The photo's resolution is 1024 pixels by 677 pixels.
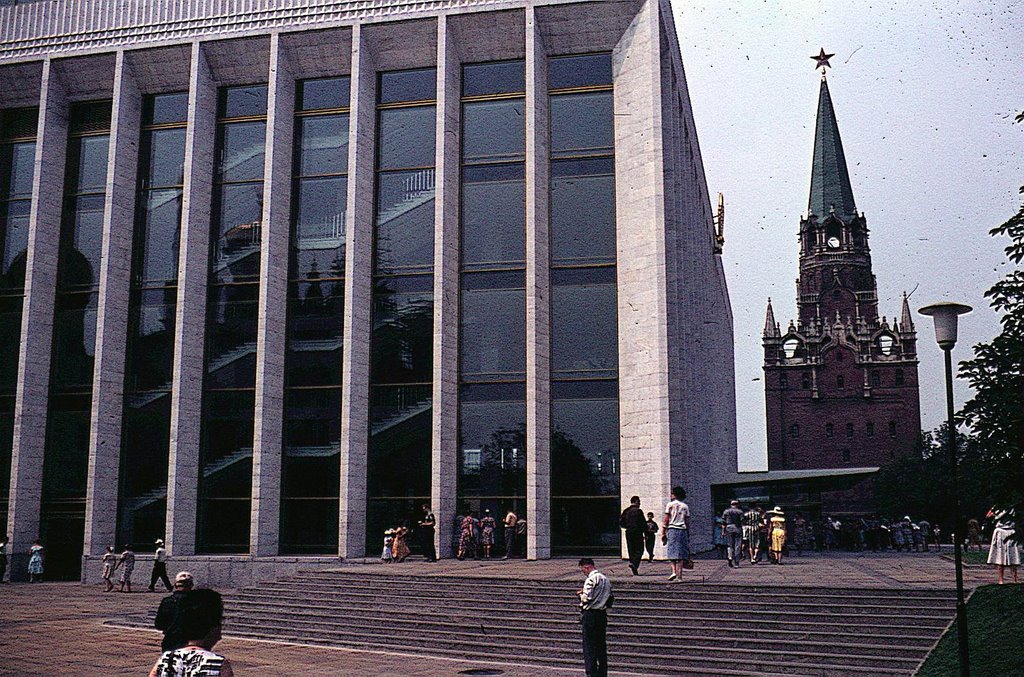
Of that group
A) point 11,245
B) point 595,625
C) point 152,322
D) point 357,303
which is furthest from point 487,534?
point 11,245

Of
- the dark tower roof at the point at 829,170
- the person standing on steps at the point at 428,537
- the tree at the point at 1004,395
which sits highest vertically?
the dark tower roof at the point at 829,170

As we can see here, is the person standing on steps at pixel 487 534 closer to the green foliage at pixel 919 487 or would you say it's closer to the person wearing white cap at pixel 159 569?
the person wearing white cap at pixel 159 569

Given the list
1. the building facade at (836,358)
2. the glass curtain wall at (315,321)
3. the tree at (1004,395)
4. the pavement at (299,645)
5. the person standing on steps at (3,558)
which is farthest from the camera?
the building facade at (836,358)

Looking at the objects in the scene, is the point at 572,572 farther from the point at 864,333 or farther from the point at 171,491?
the point at 864,333

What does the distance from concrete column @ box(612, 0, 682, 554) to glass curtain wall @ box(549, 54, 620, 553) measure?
1.40 feet

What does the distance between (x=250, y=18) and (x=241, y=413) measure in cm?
1328

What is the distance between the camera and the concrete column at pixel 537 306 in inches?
1160

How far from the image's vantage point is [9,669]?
587 inches

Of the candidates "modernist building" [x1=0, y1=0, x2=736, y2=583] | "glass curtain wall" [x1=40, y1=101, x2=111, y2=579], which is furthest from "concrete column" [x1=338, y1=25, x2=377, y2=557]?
"glass curtain wall" [x1=40, y1=101, x2=111, y2=579]

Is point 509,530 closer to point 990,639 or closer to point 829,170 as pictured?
point 990,639

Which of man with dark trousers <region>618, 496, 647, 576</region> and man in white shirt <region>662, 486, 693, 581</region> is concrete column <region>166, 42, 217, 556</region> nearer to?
man with dark trousers <region>618, 496, 647, 576</region>

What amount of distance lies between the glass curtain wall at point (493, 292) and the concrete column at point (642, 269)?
3.13m

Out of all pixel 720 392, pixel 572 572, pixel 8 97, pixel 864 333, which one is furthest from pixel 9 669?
pixel 864 333

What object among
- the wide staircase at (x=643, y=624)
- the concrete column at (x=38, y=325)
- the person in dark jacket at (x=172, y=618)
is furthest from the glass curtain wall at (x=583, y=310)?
the person in dark jacket at (x=172, y=618)
